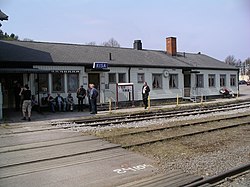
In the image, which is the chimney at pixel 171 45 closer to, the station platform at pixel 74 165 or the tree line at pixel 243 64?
the station platform at pixel 74 165

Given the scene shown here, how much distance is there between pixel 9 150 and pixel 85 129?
13.2 ft

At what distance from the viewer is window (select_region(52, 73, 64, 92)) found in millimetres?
19822

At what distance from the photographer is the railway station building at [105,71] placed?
18.9 metres

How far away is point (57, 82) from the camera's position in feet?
65.6

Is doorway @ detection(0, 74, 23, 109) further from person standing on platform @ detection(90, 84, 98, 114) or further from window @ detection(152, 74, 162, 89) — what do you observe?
window @ detection(152, 74, 162, 89)

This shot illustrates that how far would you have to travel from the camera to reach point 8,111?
17.8 metres

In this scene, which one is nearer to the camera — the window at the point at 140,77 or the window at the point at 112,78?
the window at the point at 112,78

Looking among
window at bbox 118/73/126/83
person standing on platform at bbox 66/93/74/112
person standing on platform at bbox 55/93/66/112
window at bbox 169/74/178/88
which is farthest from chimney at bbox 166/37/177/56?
person standing on platform at bbox 55/93/66/112

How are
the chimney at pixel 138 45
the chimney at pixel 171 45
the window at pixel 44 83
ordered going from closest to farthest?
the window at pixel 44 83 → the chimney at pixel 138 45 → the chimney at pixel 171 45

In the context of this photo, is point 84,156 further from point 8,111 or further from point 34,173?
point 8,111

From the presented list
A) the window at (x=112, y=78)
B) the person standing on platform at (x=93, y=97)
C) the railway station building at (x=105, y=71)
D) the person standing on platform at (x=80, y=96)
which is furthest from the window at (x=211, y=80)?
the person standing on platform at (x=93, y=97)

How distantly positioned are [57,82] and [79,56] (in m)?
3.57

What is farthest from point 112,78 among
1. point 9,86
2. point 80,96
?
point 9,86

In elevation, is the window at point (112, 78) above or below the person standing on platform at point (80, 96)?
above
